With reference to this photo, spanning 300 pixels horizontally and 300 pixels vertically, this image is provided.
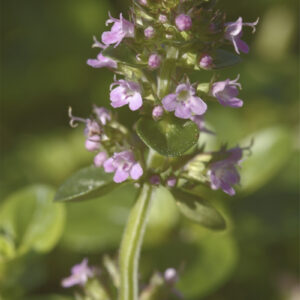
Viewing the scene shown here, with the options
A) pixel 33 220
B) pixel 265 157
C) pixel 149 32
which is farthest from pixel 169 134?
pixel 265 157

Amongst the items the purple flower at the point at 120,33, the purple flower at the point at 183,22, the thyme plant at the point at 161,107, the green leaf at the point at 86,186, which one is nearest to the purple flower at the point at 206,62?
the thyme plant at the point at 161,107

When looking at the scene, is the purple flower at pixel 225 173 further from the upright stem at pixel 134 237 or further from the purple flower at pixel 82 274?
the purple flower at pixel 82 274

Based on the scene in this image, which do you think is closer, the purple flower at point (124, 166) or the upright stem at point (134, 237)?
the purple flower at point (124, 166)

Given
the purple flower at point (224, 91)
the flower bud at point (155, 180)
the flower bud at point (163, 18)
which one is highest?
the flower bud at point (163, 18)

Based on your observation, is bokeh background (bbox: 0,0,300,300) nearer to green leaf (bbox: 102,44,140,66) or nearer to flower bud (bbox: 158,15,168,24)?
green leaf (bbox: 102,44,140,66)

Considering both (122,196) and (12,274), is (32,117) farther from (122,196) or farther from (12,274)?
(12,274)

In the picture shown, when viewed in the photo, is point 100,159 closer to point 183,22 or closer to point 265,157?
point 183,22

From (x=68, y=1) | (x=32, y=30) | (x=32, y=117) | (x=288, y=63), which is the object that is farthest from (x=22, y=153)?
(x=288, y=63)
